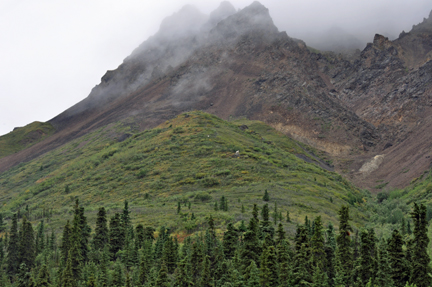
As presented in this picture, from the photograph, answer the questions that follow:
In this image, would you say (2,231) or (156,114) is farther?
(156,114)

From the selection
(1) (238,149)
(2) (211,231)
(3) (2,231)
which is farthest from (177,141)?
(2) (211,231)

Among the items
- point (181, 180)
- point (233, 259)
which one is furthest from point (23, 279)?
point (181, 180)

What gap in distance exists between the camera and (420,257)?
3531 centimetres

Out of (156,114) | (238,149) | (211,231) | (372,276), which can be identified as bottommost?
(372,276)

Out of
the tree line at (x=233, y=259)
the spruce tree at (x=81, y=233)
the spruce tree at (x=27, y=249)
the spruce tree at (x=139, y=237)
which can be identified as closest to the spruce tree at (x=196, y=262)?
the tree line at (x=233, y=259)

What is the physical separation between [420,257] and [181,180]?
65.5m

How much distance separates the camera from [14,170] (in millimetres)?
167375

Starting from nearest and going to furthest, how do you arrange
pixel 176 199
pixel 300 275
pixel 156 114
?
pixel 300 275
pixel 176 199
pixel 156 114

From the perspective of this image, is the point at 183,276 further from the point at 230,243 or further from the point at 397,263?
the point at 397,263

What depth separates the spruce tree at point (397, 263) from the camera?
36281mm

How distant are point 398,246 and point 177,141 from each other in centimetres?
9236

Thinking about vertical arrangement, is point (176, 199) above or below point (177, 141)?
below

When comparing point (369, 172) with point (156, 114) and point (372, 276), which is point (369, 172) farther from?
point (372, 276)

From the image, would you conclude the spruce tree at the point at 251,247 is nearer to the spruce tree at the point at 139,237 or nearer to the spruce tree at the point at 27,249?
the spruce tree at the point at 139,237
